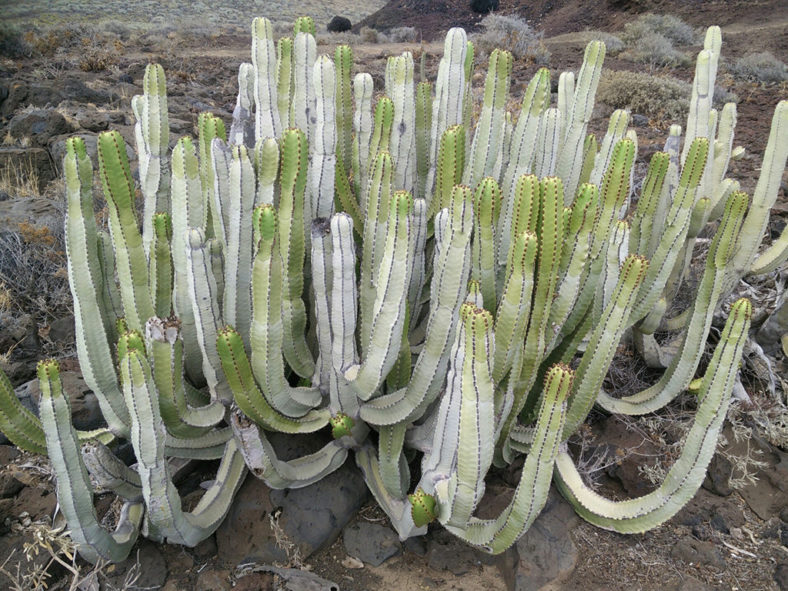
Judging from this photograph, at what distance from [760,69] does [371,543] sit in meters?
13.7

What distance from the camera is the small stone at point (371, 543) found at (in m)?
2.65

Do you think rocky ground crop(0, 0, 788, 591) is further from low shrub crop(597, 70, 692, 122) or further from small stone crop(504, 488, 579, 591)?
low shrub crop(597, 70, 692, 122)

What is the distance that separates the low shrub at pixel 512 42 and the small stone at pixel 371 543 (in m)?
14.3

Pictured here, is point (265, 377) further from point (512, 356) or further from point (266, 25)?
point (266, 25)

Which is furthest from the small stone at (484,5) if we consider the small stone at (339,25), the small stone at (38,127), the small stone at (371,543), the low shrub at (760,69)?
the small stone at (371,543)

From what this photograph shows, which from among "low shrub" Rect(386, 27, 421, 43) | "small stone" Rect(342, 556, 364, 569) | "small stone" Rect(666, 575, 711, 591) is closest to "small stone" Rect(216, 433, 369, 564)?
"small stone" Rect(342, 556, 364, 569)

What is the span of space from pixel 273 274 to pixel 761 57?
598 inches

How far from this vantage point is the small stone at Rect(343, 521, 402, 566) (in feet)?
8.70

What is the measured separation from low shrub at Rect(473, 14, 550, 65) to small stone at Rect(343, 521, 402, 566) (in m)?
14.3

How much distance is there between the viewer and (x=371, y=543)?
8.84ft

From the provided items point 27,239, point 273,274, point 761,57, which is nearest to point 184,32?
point 761,57

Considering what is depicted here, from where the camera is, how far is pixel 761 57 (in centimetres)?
1395

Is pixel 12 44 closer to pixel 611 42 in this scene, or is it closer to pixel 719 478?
pixel 611 42

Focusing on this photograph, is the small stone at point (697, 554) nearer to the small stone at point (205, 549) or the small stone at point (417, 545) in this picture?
the small stone at point (417, 545)
